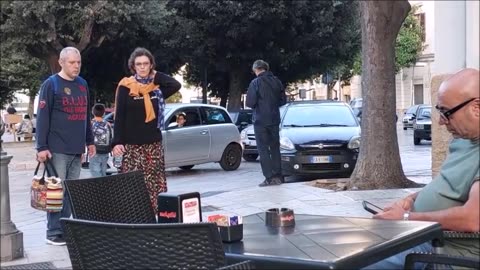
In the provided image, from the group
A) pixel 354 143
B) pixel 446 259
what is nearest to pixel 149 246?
pixel 446 259

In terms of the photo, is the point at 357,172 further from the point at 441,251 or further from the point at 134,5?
the point at 134,5

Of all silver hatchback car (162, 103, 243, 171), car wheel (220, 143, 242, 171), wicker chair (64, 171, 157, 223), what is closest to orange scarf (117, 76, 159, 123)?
wicker chair (64, 171, 157, 223)

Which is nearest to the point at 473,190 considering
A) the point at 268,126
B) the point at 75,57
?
the point at 75,57

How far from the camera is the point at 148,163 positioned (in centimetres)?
650

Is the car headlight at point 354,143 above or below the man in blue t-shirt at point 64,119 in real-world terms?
below

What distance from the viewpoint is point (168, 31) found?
30.3m

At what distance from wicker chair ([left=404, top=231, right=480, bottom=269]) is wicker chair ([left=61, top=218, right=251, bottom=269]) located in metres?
→ 1.17

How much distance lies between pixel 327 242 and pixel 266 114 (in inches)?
332

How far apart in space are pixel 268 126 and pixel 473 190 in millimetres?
8279

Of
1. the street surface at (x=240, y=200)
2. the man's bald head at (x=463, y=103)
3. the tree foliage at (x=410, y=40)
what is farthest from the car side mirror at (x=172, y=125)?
the tree foliage at (x=410, y=40)

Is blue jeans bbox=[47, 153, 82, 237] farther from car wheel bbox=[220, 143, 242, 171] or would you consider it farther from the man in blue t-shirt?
car wheel bbox=[220, 143, 242, 171]

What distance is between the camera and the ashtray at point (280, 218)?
3396mm

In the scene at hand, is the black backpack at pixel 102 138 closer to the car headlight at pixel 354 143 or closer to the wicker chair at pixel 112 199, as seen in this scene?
the car headlight at pixel 354 143

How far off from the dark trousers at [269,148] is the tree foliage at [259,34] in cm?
1731
